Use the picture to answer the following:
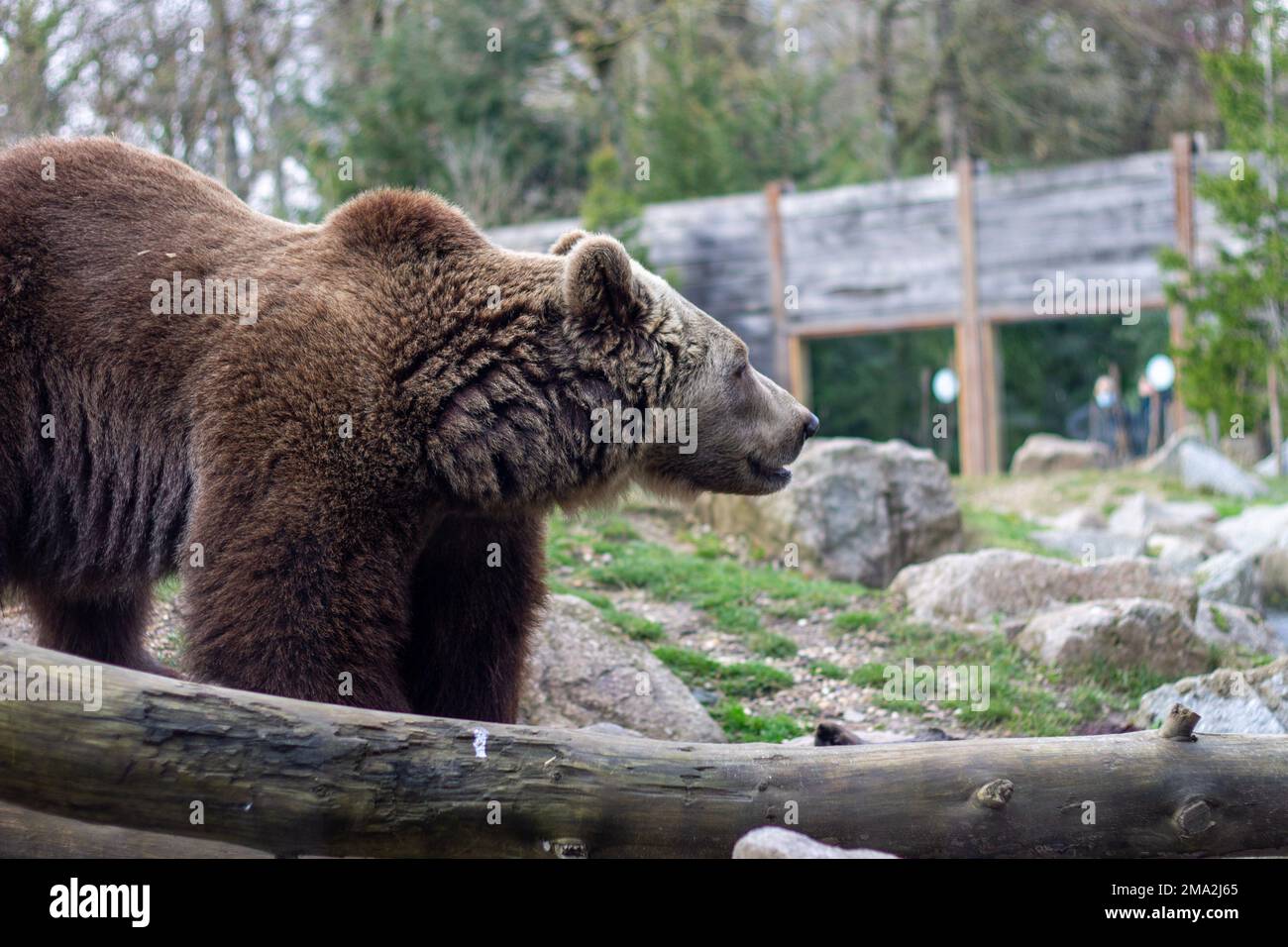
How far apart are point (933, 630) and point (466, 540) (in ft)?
12.1

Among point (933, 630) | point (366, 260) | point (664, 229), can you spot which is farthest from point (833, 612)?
point (664, 229)

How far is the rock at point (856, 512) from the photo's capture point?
8953 millimetres

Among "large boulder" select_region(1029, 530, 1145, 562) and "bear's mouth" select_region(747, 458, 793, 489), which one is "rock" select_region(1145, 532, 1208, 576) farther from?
"bear's mouth" select_region(747, 458, 793, 489)

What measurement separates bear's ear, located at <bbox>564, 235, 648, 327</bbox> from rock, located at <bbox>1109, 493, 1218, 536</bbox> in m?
7.30

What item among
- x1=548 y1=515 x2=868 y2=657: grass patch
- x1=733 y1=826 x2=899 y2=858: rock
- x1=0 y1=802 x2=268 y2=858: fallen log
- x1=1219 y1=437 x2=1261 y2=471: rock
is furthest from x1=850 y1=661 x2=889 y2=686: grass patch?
x1=1219 y1=437 x2=1261 y2=471: rock

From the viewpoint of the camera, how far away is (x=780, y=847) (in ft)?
9.37

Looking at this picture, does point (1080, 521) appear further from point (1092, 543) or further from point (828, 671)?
point (828, 671)

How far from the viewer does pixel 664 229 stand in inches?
626

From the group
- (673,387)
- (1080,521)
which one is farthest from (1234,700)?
(1080,521)

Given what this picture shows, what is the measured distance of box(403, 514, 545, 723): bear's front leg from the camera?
4422 millimetres

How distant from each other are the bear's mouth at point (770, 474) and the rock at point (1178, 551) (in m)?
5.42

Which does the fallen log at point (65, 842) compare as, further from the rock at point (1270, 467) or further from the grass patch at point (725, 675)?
the rock at point (1270, 467)

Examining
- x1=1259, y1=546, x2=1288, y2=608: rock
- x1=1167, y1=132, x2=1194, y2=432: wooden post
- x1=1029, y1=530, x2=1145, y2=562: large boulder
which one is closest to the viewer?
x1=1259, y1=546, x2=1288, y2=608: rock

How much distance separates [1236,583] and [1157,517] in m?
2.58
